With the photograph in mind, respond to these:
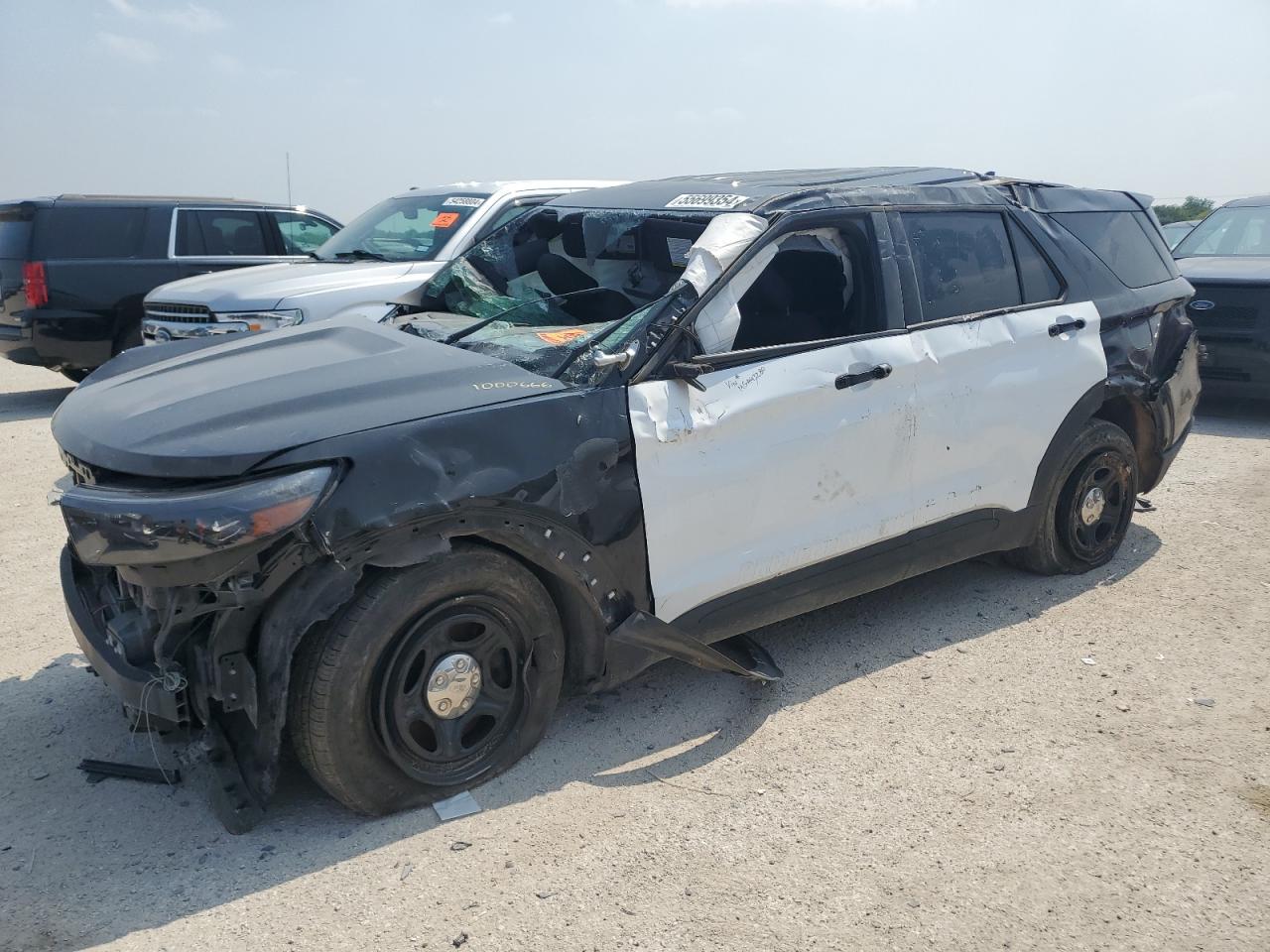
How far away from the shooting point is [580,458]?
3.32 metres

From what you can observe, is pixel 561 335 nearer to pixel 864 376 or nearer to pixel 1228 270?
pixel 864 376

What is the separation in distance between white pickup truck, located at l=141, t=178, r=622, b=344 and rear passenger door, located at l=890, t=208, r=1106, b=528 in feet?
10.8

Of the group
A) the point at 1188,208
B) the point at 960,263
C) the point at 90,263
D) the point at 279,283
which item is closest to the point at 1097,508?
the point at 960,263

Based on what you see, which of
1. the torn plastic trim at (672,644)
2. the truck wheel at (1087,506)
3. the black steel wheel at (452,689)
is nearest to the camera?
the black steel wheel at (452,689)

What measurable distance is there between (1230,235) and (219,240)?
9.63 m

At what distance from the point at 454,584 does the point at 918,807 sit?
1.60 metres

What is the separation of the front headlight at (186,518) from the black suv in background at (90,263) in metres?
7.43

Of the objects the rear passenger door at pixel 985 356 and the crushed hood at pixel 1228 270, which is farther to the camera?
the crushed hood at pixel 1228 270

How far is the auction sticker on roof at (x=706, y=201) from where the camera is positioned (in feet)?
13.4

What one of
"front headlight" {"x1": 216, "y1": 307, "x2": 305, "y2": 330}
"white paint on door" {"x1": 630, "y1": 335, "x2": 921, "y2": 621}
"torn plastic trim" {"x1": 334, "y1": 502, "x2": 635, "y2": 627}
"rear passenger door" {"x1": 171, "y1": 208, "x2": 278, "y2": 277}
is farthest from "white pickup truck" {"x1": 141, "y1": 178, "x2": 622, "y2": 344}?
"torn plastic trim" {"x1": 334, "y1": 502, "x2": 635, "y2": 627}

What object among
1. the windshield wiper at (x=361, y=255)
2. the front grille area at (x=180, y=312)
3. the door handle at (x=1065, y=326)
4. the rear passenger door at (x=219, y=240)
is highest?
the rear passenger door at (x=219, y=240)

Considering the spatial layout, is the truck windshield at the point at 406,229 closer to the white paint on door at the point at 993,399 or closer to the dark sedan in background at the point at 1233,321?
the white paint on door at the point at 993,399

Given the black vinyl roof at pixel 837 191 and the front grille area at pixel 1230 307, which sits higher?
the black vinyl roof at pixel 837 191

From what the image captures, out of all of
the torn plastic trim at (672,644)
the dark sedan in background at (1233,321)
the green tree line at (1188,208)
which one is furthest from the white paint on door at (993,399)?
the green tree line at (1188,208)
